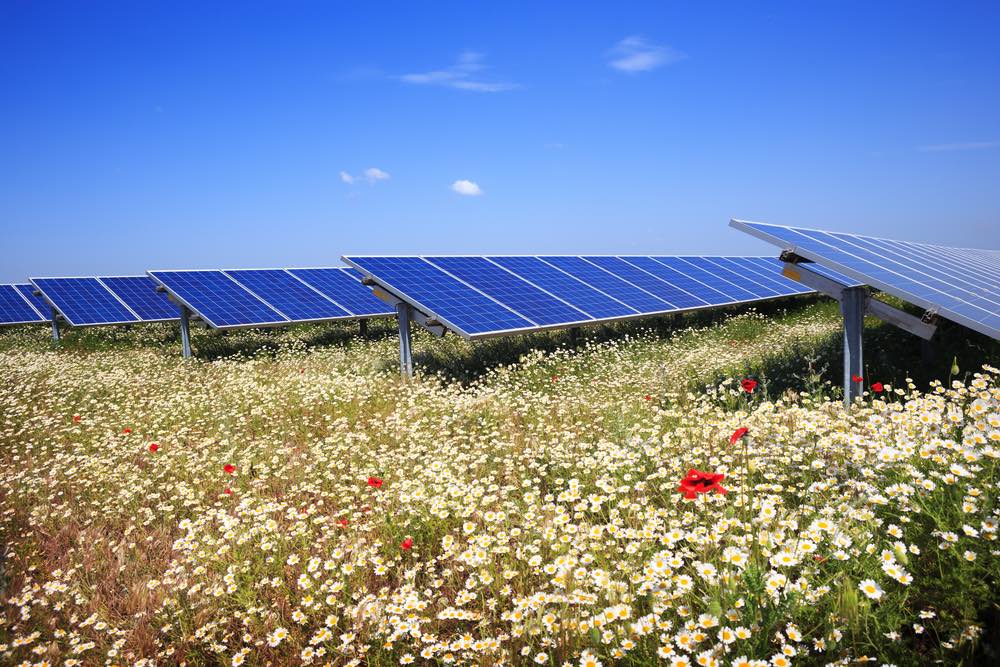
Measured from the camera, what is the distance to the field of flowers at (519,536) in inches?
102

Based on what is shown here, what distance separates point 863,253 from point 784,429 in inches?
232

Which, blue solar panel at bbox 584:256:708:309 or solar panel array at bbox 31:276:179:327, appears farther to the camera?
solar panel array at bbox 31:276:179:327

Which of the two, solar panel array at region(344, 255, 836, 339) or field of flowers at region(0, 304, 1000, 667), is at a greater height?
solar panel array at region(344, 255, 836, 339)

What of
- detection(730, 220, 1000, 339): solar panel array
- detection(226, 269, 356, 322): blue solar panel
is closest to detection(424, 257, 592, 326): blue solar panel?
detection(226, 269, 356, 322): blue solar panel

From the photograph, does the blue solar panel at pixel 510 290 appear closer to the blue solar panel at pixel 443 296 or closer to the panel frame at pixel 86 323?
the blue solar panel at pixel 443 296

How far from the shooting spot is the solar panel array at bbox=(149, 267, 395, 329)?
609 inches

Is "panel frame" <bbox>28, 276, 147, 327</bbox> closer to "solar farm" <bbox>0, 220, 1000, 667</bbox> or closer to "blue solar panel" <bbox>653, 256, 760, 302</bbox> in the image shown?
"solar farm" <bbox>0, 220, 1000, 667</bbox>

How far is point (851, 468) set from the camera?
12.2 feet

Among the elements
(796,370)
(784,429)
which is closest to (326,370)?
(796,370)

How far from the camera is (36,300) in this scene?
28.2 m

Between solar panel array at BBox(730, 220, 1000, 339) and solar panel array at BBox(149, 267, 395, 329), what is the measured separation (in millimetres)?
11872

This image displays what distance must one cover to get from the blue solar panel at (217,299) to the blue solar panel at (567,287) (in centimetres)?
645

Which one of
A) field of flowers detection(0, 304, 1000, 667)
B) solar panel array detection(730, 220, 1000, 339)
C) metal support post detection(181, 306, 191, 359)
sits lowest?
field of flowers detection(0, 304, 1000, 667)

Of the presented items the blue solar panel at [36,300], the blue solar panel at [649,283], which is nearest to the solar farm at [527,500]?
the blue solar panel at [649,283]
